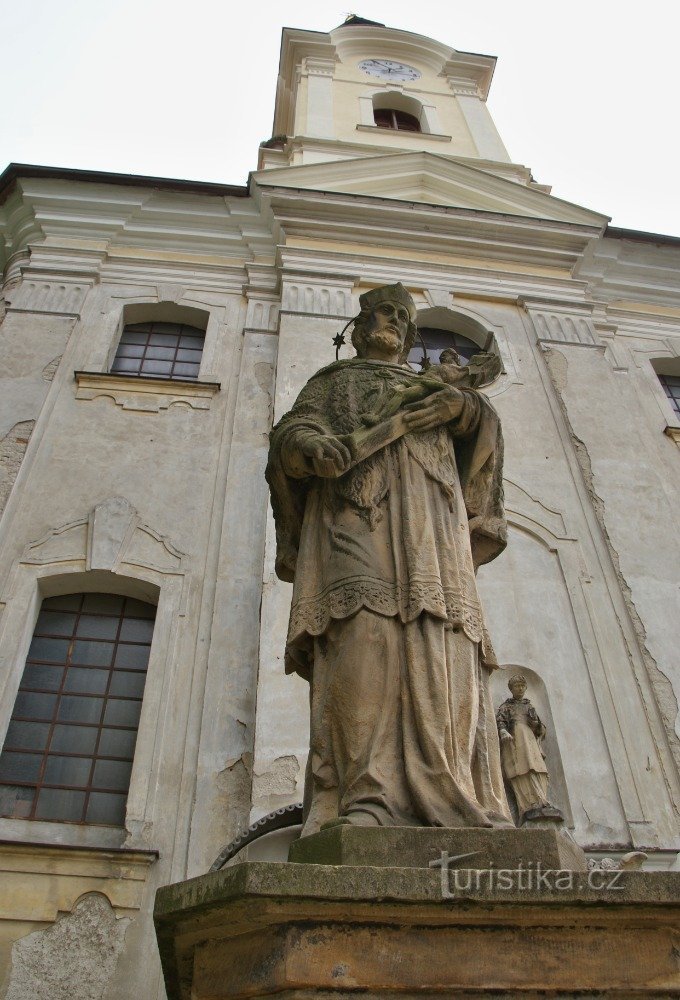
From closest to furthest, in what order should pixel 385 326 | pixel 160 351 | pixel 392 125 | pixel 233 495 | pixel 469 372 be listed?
1. pixel 469 372
2. pixel 385 326
3. pixel 233 495
4. pixel 160 351
5. pixel 392 125

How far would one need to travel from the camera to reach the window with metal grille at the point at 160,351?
10320mm

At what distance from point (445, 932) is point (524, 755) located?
416 cm

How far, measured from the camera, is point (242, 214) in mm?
11812

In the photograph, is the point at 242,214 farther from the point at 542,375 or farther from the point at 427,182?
the point at 542,375

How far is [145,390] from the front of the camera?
929cm

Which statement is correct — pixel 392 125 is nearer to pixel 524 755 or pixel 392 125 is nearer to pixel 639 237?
pixel 639 237

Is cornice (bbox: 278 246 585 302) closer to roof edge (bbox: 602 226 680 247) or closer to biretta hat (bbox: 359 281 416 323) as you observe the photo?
roof edge (bbox: 602 226 680 247)

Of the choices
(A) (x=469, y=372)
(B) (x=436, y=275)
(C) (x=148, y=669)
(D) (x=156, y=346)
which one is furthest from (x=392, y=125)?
(A) (x=469, y=372)

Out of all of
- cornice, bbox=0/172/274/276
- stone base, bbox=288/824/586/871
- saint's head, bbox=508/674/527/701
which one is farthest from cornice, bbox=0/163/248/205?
stone base, bbox=288/824/586/871

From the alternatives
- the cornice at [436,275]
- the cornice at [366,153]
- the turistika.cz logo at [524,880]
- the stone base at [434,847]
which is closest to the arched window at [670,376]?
the cornice at [436,275]

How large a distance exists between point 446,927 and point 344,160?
40.2 feet

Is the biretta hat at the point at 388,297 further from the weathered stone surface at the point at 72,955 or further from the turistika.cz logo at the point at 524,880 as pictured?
the weathered stone surface at the point at 72,955

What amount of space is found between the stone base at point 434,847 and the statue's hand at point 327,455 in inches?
54.0

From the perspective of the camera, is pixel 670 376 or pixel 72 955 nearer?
pixel 72 955
